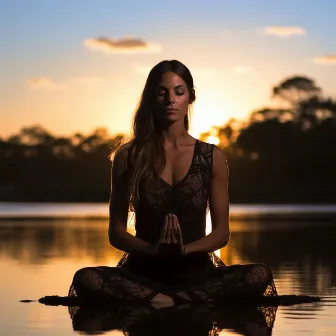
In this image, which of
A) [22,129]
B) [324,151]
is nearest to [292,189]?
[324,151]

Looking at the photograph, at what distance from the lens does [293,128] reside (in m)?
75.6

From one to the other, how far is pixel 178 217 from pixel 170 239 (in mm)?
562

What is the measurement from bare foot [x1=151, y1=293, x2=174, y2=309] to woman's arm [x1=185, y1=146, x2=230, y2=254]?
358mm

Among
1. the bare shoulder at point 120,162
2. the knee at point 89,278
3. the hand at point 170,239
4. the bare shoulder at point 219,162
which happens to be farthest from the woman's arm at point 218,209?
the knee at point 89,278

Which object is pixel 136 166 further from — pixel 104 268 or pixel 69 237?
pixel 69 237

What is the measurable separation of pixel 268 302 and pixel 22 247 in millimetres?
7916

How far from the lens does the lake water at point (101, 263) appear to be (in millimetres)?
6434

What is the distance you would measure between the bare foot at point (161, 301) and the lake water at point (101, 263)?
0.48 m

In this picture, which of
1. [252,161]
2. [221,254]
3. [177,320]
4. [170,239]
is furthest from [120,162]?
[252,161]

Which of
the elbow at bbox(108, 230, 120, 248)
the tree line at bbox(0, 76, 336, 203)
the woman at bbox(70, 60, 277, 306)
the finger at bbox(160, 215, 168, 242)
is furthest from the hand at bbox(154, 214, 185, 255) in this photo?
the tree line at bbox(0, 76, 336, 203)

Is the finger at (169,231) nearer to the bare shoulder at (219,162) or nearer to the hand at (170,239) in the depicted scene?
the hand at (170,239)

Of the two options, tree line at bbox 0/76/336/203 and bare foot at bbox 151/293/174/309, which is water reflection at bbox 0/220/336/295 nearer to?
bare foot at bbox 151/293/174/309

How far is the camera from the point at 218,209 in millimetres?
7312

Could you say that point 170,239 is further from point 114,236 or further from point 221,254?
point 221,254
